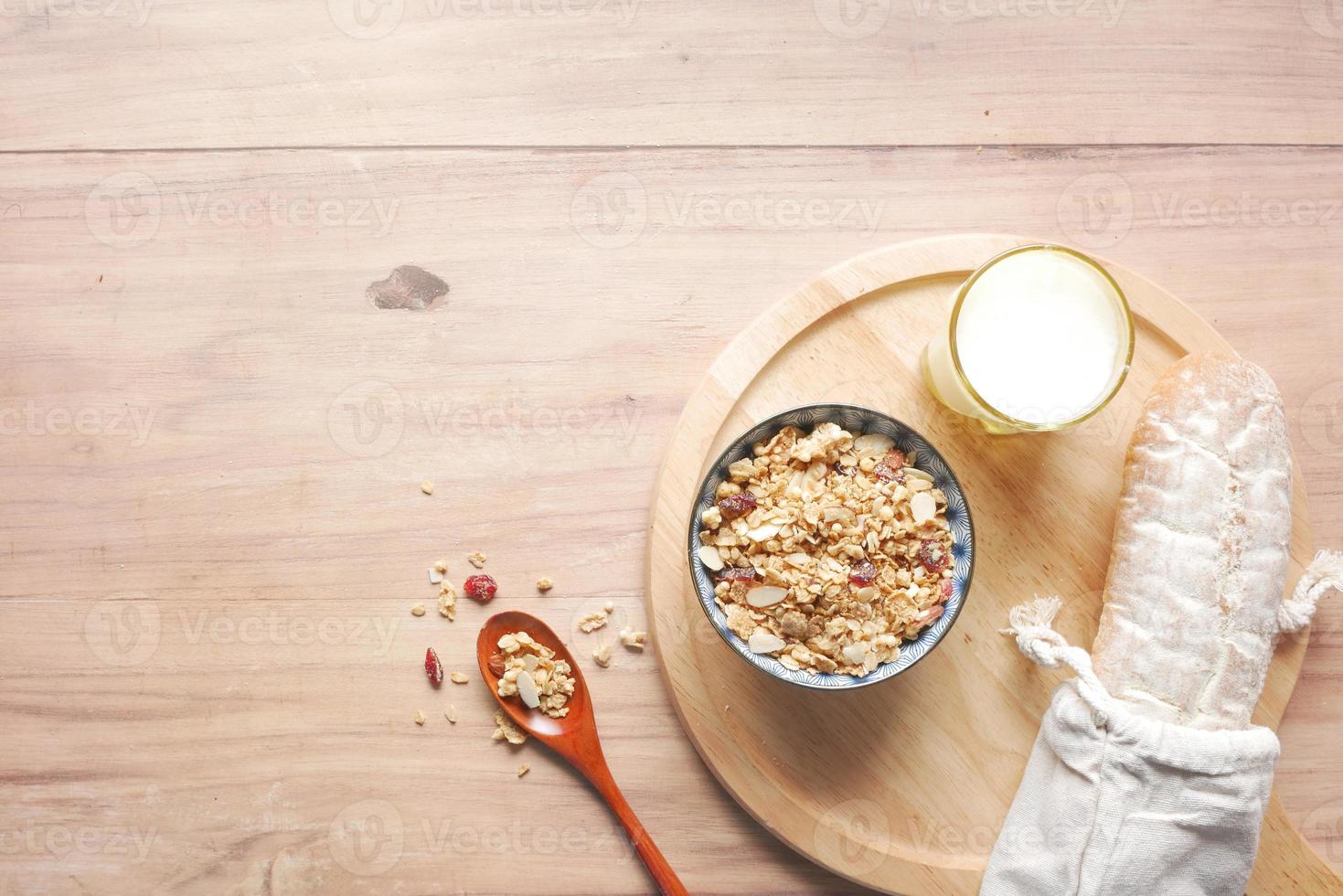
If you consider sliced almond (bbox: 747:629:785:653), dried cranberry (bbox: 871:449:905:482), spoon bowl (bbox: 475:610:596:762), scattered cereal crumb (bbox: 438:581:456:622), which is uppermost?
dried cranberry (bbox: 871:449:905:482)

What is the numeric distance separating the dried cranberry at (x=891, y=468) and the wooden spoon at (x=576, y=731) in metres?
0.62

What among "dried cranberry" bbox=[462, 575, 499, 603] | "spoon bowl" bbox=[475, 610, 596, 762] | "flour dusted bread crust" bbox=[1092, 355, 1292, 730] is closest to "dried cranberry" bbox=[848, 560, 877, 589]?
"flour dusted bread crust" bbox=[1092, 355, 1292, 730]

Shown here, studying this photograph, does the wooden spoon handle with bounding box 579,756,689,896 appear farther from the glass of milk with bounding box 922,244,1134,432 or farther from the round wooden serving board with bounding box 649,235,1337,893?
the glass of milk with bounding box 922,244,1134,432

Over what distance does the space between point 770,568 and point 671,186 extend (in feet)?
2.40

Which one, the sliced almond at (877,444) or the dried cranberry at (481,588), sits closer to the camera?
the sliced almond at (877,444)

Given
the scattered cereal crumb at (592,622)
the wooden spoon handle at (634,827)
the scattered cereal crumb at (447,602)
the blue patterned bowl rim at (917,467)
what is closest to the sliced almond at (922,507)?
the blue patterned bowl rim at (917,467)

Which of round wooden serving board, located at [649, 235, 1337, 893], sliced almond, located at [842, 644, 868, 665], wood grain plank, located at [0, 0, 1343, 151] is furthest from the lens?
wood grain plank, located at [0, 0, 1343, 151]

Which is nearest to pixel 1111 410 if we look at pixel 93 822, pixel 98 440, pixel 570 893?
pixel 570 893

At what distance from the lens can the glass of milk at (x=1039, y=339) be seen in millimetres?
1335

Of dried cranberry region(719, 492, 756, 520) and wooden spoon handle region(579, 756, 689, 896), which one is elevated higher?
dried cranberry region(719, 492, 756, 520)

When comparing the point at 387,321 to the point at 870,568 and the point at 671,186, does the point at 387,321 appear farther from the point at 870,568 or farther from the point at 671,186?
the point at 870,568

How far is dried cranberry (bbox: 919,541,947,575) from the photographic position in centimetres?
132

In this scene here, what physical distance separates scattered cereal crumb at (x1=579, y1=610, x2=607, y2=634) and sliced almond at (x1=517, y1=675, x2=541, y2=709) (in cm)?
12

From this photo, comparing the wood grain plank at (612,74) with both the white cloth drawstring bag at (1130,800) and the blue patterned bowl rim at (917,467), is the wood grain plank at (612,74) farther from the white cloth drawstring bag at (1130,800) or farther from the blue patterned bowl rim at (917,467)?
the white cloth drawstring bag at (1130,800)
